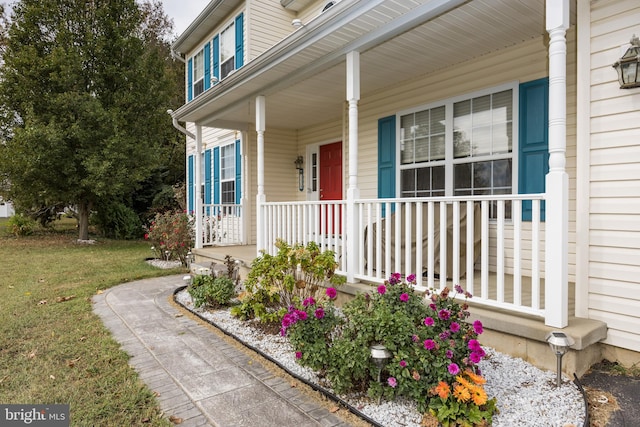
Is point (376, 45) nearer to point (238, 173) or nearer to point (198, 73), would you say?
point (238, 173)

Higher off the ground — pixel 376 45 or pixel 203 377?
pixel 376 45

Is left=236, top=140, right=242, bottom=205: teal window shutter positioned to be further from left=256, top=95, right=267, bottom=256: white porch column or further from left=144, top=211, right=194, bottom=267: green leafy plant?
left=256, top=95, right=267, bottom=256: white porch column

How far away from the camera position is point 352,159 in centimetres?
401

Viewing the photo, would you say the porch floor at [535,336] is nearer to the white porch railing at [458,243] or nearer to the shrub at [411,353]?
the white porch railing at [458,243]

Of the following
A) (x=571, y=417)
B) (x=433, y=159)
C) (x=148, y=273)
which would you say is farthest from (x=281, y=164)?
(x=571, y=417)

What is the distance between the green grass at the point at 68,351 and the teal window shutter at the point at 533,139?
3.84 m

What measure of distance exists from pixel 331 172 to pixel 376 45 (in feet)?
11.8

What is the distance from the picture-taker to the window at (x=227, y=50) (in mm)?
8891

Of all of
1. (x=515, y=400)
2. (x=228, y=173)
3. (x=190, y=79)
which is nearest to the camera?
(x=515, y=400)

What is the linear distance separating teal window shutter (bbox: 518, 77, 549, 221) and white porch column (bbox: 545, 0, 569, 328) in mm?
1430

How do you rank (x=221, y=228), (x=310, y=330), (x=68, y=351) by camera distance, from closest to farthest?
(x=310, y=330), (x=68, y=351), (x=221, y=228)

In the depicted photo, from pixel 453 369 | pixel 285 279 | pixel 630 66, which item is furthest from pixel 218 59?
pixel 453 369

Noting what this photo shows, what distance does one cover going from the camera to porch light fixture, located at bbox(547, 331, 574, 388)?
2.33m

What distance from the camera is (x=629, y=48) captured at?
2594 millimetres
